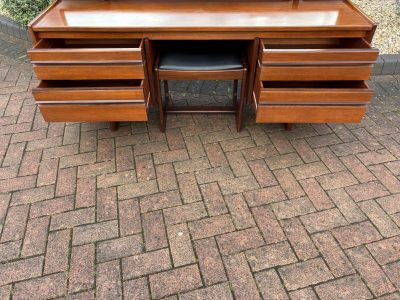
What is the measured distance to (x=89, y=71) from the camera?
199 centimetres

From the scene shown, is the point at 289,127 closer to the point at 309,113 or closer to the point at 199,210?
the point at 309,113

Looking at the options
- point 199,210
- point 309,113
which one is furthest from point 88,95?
point 309,113

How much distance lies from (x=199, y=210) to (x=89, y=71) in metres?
1.12

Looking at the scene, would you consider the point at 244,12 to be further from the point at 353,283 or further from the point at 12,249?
the point at 12,249

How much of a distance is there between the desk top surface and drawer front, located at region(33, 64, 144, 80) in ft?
0.76

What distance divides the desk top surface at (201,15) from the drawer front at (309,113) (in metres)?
0.49

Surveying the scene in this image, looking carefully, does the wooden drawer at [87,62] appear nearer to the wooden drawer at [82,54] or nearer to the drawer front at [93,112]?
the wooden drawer at [82,54]

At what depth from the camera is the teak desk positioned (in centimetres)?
194

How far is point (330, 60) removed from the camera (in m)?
1.95

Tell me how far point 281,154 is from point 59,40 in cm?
182

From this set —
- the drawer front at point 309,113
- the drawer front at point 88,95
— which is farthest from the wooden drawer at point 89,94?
the drawer front at point 309,113

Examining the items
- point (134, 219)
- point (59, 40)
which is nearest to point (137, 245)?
point (134, 219)

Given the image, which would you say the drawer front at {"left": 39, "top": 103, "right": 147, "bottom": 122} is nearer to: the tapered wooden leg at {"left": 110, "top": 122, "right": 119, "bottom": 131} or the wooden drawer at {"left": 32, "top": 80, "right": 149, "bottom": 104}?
the wooden drawer at {"left": 32, "top": 80, "right": 149, "bottom": 104}

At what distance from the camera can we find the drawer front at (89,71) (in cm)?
197
